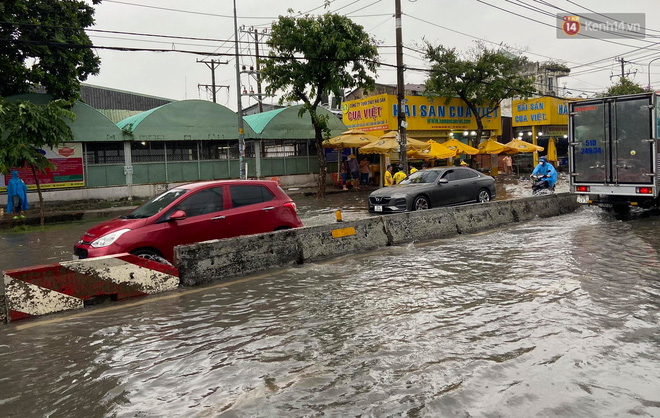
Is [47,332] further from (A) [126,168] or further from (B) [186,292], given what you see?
(A) [126,168]

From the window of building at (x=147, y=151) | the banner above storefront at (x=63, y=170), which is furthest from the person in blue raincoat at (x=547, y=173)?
the banner above storefront at (x=63, y=170)

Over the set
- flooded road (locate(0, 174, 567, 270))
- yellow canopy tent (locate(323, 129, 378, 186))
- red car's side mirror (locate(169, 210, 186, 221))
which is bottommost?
flooded road (locate(0, 174, 567, 270))

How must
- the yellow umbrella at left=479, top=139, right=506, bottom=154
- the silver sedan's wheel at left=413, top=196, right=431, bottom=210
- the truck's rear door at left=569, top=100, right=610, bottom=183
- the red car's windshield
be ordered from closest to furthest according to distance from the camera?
1. the red car's windshield
2. the truck's rear door at left=569, top=100, right=610, bottom=183
3. the silver sedan's wheel at left=413, top=196, right=431, bottom=210
4. the yellow umbrella at left=479, top=139, right=506, bottom=154

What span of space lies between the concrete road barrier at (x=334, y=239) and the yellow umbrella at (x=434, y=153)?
1198 cm

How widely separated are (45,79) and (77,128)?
235 centimetres

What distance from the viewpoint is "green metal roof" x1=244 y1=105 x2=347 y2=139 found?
Answer: 27500mm

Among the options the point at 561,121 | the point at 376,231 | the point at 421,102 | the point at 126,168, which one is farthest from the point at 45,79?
the point at 561,121

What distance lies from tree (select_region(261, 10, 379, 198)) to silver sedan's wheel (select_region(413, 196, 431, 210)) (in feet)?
30.3

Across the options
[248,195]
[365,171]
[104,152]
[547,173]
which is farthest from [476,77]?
[248,195]

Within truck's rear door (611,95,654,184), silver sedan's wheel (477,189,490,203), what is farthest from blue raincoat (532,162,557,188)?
truck's rear door (611,95,654,184)

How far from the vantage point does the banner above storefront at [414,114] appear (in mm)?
29438

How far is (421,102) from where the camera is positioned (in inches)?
1254

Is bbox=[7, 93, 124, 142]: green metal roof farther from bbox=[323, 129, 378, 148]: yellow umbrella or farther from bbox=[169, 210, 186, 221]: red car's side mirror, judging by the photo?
bbox=[169, 210, 186, 221]: red car's side mirror

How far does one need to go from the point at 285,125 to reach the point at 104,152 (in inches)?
372
